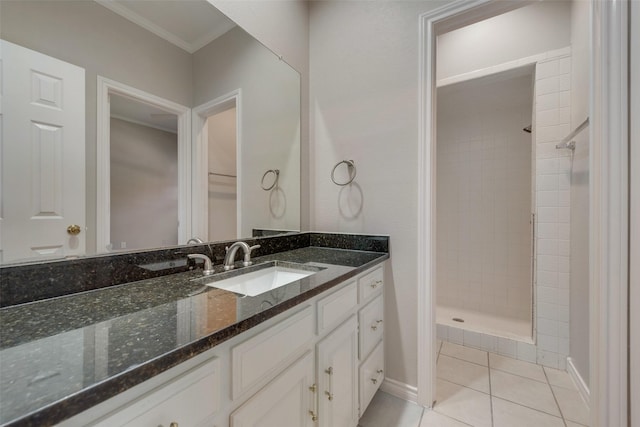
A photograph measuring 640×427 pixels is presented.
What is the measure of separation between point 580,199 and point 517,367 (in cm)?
119

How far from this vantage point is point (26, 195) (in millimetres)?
715

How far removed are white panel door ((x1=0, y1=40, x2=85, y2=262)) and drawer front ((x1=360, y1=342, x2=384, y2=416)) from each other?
4.11 ft

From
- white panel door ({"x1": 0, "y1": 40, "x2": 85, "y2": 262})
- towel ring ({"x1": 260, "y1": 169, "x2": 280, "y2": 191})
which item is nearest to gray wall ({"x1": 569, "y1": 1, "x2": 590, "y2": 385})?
towel ring ({"x1": 260, "y1": 169, "x2": 280, "y2": 191})

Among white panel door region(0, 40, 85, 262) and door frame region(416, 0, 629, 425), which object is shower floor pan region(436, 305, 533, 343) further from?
white panel door region(0, 40, 85, 262)

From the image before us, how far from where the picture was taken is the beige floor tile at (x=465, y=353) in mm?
1865

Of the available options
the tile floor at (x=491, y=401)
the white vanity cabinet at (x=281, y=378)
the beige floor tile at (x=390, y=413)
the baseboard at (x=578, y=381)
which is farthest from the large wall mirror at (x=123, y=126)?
the baseboard at (x=578, y=381)

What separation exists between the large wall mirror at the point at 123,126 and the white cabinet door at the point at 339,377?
0.71 m

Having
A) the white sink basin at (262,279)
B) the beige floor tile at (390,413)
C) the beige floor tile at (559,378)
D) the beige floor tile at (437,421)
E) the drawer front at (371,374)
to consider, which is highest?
the white sink basin at (262,279)

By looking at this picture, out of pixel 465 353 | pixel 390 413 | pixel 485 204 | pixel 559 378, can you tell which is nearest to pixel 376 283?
pixel 390 413

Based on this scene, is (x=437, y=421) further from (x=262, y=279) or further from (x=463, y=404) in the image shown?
(x=262, y=279)

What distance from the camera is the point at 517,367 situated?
178 centimetres

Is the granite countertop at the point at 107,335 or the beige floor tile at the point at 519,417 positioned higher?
the granite countertop at the point at 107,335

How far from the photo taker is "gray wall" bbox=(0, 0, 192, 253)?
0.72m

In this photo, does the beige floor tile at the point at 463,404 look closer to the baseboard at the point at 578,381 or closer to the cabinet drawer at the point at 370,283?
the baseboard at the point at 578,381
